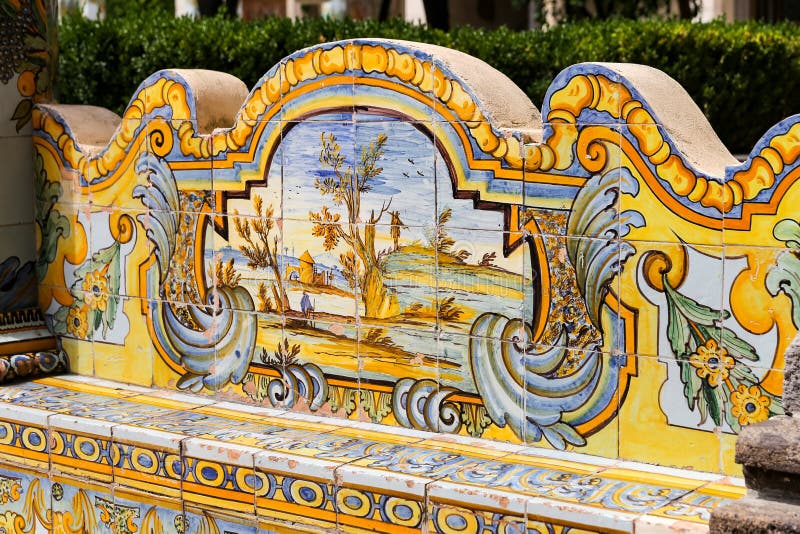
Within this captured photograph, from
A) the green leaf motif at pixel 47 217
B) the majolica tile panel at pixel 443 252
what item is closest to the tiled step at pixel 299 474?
the majolica tile panel at pixel 443 252

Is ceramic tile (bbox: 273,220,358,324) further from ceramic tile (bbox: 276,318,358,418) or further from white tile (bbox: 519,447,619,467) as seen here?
white tile (bbox: 519,447,619,467)

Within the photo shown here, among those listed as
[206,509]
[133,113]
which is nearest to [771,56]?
[133,113]

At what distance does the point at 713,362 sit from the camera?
3.66m

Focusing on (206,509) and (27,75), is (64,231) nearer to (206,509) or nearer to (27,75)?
(27,75)

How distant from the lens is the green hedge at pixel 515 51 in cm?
931

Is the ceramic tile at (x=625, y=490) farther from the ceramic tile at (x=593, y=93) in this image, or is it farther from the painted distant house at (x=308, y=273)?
the painted distant house at (x=308, y=273)

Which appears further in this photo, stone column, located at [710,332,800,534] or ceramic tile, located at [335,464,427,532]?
ceramic tile, located at [335,464,427,532]

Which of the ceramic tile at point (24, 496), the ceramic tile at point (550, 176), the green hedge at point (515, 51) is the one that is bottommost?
the ceramic tile at point (24, 496)

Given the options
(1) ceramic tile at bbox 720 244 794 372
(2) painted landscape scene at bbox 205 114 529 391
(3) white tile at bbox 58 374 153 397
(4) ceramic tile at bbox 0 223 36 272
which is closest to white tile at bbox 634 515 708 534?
(1) ceramic tile at bbox 720 244 794 372

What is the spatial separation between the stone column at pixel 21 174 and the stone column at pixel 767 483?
133 inches

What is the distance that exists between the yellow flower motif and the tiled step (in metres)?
0.35

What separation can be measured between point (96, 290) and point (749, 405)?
9.52 ft

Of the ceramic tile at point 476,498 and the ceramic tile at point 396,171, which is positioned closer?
the ceramic tile at point 476,498

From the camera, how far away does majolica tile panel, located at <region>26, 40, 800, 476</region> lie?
3.66 m
